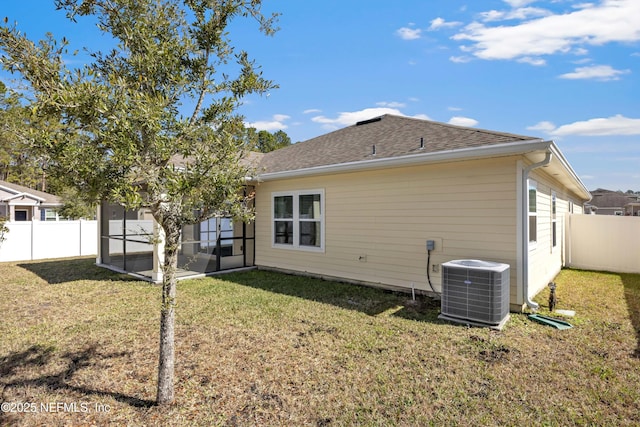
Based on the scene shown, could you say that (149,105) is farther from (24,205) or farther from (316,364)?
(24,205)

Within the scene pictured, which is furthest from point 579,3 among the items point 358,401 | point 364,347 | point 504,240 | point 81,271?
point 81,271

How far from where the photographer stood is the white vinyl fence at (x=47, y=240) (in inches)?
465

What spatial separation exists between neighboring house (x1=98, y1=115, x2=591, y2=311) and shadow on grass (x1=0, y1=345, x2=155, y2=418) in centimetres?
165

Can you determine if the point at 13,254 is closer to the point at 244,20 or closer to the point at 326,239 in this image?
the point at 326,239

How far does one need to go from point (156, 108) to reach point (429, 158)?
184 inches

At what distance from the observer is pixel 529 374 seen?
3.26m

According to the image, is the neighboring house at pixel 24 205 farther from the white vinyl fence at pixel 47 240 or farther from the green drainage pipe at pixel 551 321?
the green drainage pipe at pixel 551 321

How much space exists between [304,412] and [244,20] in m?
3.41

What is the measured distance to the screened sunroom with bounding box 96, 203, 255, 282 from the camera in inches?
A: 348

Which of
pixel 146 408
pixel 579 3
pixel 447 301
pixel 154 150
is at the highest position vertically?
pixel 579 3

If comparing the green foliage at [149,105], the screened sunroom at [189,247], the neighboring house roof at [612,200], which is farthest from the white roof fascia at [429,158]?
the neighboring house roof at [612,200]

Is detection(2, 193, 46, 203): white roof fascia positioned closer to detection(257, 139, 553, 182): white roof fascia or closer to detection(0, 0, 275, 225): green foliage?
detection(257, 139, 553, 182): white roof fascia

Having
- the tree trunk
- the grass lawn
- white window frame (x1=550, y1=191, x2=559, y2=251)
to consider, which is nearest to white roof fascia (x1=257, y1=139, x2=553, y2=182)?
the tree trunk

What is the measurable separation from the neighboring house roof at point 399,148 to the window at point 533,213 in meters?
0.52
